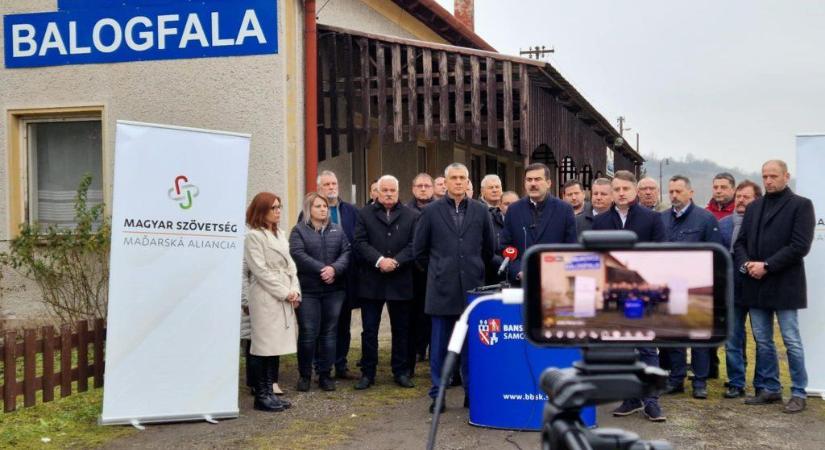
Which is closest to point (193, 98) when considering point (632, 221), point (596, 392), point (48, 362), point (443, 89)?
point (443, 89)

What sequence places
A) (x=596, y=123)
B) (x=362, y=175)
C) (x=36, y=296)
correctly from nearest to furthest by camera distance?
(x=36, y=296)
(x=362, y=175)
(x=596, y=123)

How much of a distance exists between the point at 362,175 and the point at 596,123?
8447 mm

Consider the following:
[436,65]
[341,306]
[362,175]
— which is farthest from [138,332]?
[362,175]

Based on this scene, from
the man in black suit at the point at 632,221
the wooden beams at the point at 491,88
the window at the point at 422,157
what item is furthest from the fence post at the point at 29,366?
the window at the point at 422,157

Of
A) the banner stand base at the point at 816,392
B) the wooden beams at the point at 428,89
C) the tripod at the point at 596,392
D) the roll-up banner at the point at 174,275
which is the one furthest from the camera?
the wooden beams at the point at 428,89

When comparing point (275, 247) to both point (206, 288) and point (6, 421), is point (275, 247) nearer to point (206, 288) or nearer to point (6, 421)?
point (206, 288)

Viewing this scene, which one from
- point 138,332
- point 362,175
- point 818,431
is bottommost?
point 818,431

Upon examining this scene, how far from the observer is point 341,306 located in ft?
26.1

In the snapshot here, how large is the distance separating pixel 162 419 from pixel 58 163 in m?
5.16

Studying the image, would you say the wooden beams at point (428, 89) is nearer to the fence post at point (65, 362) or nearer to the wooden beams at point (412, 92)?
the wooden beams at point (412, 92)

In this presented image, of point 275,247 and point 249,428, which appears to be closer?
point 249,428

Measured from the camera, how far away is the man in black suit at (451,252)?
686 centimetres

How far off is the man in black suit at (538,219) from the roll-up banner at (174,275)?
82.4 inches

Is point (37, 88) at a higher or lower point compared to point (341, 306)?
higher
